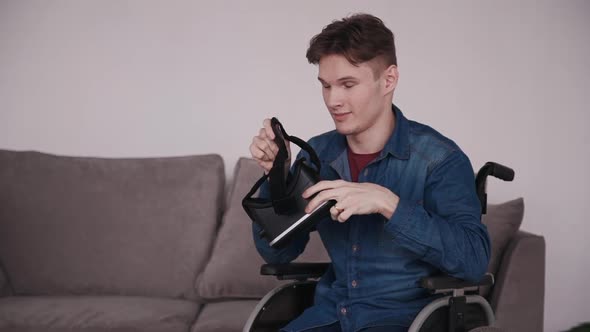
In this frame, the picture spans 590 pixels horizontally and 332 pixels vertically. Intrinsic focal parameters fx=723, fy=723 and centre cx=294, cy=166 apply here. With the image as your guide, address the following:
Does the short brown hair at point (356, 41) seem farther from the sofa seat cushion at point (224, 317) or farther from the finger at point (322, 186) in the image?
the sofa seat cushion at point (224, 317)

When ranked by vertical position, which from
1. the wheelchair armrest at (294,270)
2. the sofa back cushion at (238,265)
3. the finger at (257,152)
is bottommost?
the sofa back cushion at (238,265)

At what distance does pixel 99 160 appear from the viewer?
3041 millimetres

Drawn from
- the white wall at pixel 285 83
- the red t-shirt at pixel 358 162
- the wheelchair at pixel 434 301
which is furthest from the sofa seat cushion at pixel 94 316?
the red t-shirt at pixel 358 162

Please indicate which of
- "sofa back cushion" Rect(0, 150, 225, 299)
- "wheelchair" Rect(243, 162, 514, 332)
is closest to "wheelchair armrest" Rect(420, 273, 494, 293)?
"wheelchair" Rect(243, 162, 514, 332)

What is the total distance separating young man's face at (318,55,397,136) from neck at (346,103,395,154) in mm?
56

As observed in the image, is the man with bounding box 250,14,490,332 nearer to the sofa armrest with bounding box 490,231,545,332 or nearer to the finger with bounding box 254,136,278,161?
the finger with bounding box 254,136,278,161

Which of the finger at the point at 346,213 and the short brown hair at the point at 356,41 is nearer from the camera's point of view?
the finger at the point at 346,213

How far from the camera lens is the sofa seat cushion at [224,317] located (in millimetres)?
2484

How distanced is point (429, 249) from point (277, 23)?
76.1 inches

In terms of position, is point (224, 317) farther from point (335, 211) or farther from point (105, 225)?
point (335, 211)

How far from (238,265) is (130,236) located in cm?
48

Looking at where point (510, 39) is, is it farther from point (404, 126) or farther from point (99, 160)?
point (99, 160)

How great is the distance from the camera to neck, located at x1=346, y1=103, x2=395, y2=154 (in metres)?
1.87

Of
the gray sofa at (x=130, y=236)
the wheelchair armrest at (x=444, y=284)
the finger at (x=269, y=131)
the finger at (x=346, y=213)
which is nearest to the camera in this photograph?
the finger at (x=346, y=213)
